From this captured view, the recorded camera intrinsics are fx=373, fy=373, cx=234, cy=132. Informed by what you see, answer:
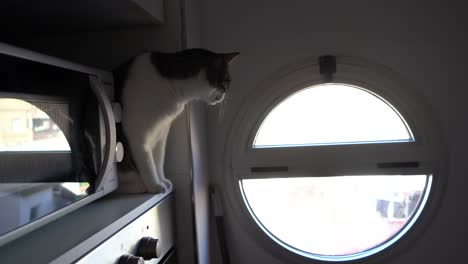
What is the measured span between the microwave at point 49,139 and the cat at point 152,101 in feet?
0.24

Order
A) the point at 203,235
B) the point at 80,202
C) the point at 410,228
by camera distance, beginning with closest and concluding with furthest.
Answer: the point at 80,202 < the point at 203,235 < the point at 410,228

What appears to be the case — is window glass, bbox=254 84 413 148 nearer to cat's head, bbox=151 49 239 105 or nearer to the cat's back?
cat's head, bbox=151 49 239 105

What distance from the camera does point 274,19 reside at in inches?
57.1

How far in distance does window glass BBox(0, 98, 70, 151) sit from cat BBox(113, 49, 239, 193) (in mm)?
254

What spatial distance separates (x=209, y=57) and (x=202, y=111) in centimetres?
35

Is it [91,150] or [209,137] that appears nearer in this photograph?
[91,150]

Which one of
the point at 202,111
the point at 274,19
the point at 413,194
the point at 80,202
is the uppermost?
the point at 274,19

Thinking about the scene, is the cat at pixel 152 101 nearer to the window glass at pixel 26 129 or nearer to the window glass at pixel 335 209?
the window glass at pixel 26 129

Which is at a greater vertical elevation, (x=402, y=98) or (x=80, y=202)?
(x=402, y=98)

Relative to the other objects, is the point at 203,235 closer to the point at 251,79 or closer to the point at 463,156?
the point at 251,79

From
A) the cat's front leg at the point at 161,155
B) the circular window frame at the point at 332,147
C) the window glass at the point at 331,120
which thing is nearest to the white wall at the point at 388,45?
the circular window frame at the point at 332,147

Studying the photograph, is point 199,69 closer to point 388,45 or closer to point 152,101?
point 152,101

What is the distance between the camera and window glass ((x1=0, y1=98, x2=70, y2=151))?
2.00 ft

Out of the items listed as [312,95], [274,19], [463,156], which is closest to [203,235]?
[312,95]
